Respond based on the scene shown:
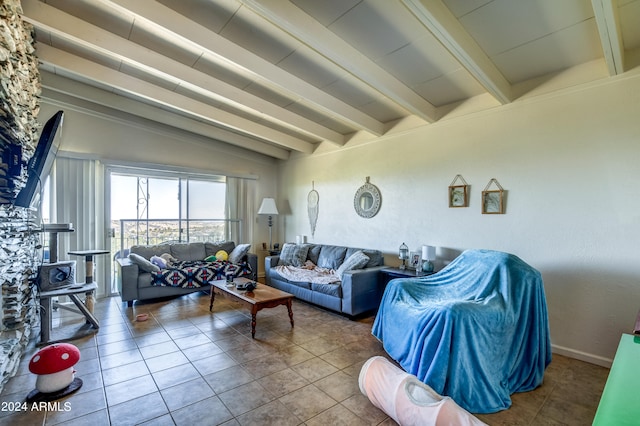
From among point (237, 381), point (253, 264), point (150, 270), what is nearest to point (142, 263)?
point (150, 270)

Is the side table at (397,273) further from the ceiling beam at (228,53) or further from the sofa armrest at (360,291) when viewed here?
the ceiling beam at (228,53)

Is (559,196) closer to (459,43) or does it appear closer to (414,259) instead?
(414,259)

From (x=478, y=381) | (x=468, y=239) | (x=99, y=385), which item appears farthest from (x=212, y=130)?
(x=478, y=381)

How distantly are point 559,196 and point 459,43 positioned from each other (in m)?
1.79

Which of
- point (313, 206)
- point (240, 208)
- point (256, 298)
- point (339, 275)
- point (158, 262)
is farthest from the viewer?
point (240, 208)

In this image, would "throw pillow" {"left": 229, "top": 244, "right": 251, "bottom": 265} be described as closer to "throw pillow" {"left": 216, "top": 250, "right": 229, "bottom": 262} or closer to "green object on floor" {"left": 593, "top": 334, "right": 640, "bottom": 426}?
"throw pillow" {"left": 216, "top": 250, "right": 229, "bottom": 262}

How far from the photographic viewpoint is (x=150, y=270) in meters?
4.25

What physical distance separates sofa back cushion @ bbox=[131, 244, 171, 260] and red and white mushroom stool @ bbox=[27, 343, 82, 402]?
271 centimetres

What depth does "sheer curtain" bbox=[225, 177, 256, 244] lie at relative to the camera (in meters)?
5.96

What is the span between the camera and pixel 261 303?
3111 mm

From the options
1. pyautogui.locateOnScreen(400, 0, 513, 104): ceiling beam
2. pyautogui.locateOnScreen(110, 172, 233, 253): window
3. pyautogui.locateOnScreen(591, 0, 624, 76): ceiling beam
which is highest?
pyautogui.locateOnScreen(400, 0, 513, 104): ceiling beam

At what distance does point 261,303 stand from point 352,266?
142 cm

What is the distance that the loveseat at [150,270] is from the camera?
13.4 feet

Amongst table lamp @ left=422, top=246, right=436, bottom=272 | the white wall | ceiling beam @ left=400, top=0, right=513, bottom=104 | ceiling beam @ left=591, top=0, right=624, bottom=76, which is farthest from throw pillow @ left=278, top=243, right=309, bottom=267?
ceiling beam @ left=591, top=0, right=624, bottom=76
